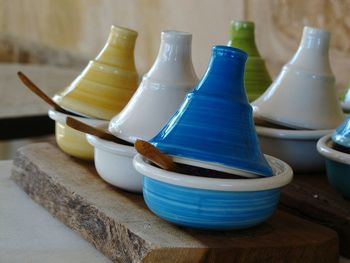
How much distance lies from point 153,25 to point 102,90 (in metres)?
1.30

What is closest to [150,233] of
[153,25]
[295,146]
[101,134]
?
[101,134]

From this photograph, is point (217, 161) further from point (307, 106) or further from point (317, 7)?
point (317, 7)

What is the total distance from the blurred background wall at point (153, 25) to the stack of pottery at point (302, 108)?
51 cm

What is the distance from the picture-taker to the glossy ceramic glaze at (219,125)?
27.0 inches

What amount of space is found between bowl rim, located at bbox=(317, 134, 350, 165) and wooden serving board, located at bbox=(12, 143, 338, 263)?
78mm

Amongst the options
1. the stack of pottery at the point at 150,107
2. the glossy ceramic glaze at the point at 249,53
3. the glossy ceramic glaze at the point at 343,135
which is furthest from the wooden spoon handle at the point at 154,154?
the glossy ceramic glaze at the point at 249,53

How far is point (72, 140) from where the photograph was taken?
37.1 inches

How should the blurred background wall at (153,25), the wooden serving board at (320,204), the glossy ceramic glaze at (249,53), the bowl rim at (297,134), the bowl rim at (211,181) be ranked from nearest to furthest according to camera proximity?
the bowl rim at (211,181), the wooden serving board at (320,204), the bowl rim at (297,134), the glossy ceramic glaze at (249,53), the blurred background wall at (153,25)

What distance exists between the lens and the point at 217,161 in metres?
0.68

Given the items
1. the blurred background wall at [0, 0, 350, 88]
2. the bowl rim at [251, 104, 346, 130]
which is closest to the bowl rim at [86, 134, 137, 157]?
the bowl rim at [251, 104, 346, 130]

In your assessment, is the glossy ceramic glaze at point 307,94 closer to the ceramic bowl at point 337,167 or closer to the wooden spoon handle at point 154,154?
the ceramic bowl at point 337,167

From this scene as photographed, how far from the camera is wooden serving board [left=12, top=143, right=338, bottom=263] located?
663mm

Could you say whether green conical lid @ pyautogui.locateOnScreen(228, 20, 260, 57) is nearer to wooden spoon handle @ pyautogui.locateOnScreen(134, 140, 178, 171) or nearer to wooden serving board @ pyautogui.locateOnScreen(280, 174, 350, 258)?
wooden serving board @ pyautogui.locateOnScreen(280, 174, 350, 258)

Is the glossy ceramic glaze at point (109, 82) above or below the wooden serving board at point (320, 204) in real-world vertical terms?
above
